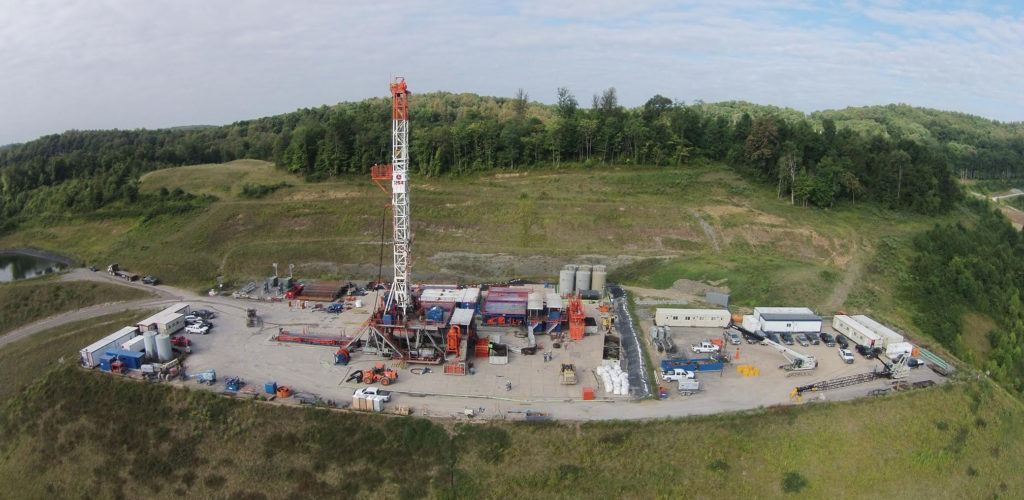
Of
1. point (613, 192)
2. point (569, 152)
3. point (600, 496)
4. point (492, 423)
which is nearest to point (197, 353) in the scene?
point (492, 423)

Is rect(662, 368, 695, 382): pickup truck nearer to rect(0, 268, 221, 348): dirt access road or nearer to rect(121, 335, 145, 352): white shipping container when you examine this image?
rect(121, 335, 145, 352): white shipping container

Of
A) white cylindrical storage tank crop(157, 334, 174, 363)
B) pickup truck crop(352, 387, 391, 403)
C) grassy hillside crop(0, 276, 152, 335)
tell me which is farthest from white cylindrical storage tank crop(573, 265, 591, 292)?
grassy hillside crop(0, 276, 152, 335)

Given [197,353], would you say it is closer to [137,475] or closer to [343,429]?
[137,475]

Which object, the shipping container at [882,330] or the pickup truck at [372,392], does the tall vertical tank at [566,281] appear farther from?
the shipping container at [882,330]

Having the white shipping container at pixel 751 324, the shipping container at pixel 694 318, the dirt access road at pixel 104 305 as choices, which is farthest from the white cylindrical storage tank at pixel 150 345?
the white shipping container at pixel 751 324

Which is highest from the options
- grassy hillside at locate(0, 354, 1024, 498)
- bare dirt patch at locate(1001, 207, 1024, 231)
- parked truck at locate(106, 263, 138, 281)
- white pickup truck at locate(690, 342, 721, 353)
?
bare dirt patch at locate(1001, 207, 1024, 231)
